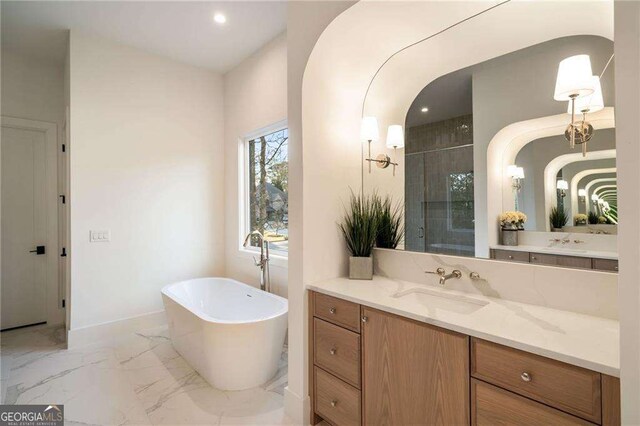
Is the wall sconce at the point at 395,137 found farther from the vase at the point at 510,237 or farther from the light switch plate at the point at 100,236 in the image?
the light switch plate at the point at 100,236

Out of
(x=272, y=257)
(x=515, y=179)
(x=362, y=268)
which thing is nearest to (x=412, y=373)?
(x=362, y=268)

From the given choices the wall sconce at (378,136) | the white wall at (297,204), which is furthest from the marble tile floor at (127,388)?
the wall sconce at (378,136)

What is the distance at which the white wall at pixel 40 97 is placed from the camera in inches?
125

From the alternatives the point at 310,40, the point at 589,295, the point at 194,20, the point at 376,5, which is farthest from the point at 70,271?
the point at 589,295

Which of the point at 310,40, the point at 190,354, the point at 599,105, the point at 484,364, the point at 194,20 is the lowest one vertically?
the point at 190,354

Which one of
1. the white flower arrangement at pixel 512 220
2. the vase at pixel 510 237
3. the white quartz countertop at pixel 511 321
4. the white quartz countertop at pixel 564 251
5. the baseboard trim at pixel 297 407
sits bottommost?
the baseboard trim at pixel 297 407

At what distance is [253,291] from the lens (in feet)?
9.40

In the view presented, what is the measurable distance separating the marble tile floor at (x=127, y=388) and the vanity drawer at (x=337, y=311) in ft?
2.50

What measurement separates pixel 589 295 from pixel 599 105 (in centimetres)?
87

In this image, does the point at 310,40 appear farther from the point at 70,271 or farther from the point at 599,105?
the point at 70,271

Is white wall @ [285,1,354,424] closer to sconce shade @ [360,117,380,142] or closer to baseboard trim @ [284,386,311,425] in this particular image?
baseboard trim @ [284,386,311,425]

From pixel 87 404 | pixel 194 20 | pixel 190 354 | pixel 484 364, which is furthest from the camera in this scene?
pixel 194 20

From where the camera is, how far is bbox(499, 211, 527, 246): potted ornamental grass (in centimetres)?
163

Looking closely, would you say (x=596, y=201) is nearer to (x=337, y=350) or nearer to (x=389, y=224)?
(x=389, y=224)
